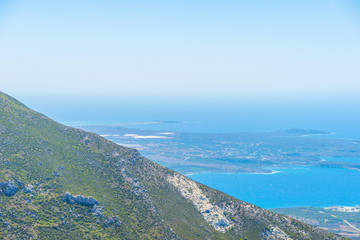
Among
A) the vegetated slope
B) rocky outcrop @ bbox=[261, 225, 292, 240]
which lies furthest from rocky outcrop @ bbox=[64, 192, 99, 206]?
rocky outcrop @ bbox=[261, 225, 292, 240]

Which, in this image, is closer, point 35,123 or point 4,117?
point 4,117

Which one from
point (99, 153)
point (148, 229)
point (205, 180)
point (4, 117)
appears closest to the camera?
point (148, 229)

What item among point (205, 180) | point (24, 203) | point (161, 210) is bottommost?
point (205, 180)

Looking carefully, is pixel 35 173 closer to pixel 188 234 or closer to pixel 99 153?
pixel 99 153

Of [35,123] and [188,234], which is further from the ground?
[35,123]

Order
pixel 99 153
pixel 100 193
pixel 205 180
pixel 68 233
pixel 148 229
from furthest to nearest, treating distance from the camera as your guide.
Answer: pixel 205 180 < pixel 99 153 < pixel 100 193 < pixel 148 229 < pixel 68 233

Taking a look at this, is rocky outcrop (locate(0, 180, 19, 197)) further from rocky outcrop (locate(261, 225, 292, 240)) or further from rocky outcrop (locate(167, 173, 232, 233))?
rocky outcrop (locate(261, 225, 292, 240))

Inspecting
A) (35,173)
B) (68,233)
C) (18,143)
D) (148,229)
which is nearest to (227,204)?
(148,229)

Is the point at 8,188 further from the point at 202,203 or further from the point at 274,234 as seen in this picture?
the point at 274,234
